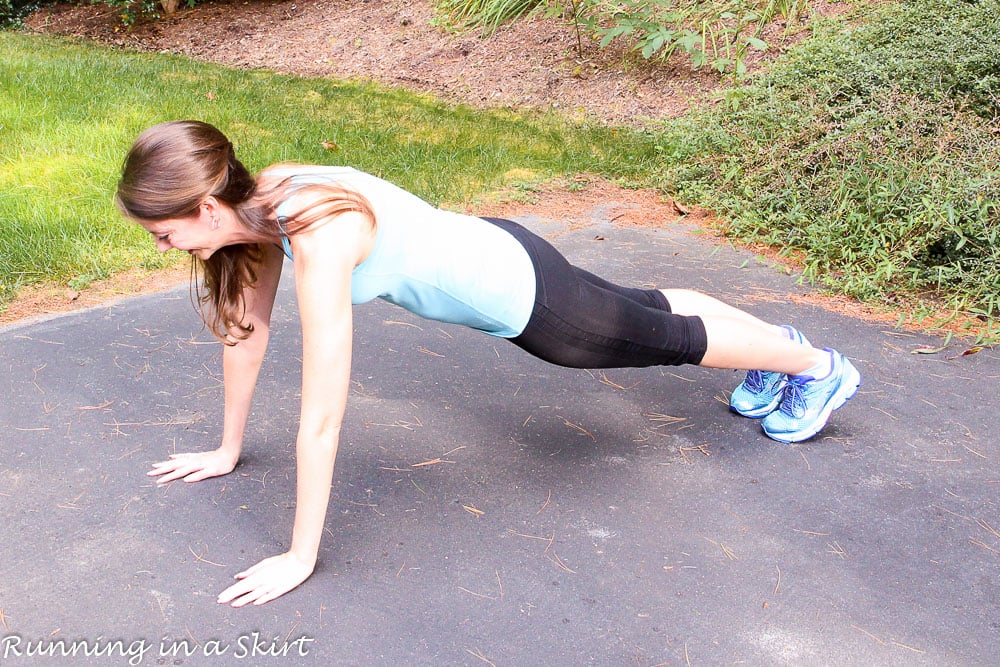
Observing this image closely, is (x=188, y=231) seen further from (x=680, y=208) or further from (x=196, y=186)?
(x=680, y=208)

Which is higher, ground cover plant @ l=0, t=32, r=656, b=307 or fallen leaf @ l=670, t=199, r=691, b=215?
fallen leaf @ l=670, t=199, r=691, b=215

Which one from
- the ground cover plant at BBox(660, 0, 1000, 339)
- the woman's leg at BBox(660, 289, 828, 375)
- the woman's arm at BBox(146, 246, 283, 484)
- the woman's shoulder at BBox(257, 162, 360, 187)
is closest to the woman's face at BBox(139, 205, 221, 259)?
the woman's shoulder at BBox(257, 162, 360, 187)

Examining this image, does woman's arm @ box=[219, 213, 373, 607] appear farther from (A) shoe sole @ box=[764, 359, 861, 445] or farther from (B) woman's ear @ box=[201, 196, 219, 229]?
(A) shoe sole @ box=[764, 359, 861, 445]

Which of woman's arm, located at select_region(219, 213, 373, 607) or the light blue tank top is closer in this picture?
woman's arm, located at select_region(219, 213, 373, 607)

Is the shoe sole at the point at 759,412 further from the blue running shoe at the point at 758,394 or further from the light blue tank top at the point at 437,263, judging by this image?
the light blue tank top at the point at 437,263

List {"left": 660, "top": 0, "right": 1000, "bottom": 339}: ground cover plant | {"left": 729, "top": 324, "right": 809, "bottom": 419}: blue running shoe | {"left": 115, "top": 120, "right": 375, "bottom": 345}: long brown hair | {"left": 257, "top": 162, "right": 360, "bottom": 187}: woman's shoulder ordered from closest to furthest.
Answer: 1. {"left": 115, "top": 120, "right": 375, "bottom": 345}: long brown hair
2. {"left": 257, "top": 162, "right": 360, "bottom": 187}: woman's shoulder
3. {"left": 729, "top": 324, "right": 809, "bottom": 419}: blue running shoe
4. {"left": 660, "top": 0, "right": 1000, "bottom": 339}: ground cover plant

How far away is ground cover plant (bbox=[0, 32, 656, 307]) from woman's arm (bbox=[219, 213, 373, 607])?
8.96ft

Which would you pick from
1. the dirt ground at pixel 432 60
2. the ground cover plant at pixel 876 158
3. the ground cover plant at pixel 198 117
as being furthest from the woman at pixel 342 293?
the ground cover plant at pixel 198 117

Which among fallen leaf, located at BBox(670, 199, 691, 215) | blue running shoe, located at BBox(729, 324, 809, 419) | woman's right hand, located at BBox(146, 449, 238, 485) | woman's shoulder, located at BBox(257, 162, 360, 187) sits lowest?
woman's right hand, located at BBox(146, 449, 238, 485)

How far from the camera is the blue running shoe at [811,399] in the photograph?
117 inches

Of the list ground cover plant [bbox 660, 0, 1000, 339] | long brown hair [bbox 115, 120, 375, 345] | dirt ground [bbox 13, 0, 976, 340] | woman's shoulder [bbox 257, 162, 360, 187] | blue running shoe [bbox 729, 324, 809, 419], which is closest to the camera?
long brown hair [bbox 115, 120, 375, 345]

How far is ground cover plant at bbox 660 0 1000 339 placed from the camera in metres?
4.57

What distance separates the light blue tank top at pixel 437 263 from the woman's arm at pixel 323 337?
103 mm

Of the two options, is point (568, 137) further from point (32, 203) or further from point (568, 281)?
point (568, 281)
